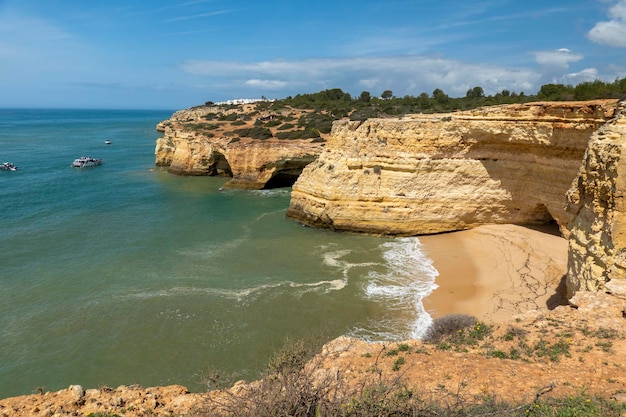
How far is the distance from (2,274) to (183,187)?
18961mm

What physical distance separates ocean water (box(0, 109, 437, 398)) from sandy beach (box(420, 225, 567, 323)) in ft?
3.06

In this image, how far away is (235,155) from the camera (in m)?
35.4

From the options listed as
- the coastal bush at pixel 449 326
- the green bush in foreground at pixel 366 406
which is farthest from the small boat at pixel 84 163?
the green bush in foreground at pixel 366 406

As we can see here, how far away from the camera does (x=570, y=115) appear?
1642 centimetres

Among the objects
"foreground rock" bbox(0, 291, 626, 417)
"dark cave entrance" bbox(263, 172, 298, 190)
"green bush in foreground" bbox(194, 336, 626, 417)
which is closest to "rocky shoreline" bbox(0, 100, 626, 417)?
"foreground rock" bbox(0, 291, 626, 417)

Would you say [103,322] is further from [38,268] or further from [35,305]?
[38,268]

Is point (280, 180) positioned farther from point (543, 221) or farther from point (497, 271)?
point (497, 271)

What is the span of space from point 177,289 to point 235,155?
2073 centimetres

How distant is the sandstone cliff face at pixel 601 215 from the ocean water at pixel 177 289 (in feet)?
16.6

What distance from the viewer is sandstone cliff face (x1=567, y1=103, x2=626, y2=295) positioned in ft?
34.3

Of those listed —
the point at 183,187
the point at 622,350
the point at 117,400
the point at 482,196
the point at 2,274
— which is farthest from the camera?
the point at 183,187

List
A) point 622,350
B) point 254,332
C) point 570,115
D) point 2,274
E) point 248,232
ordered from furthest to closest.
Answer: point 248,232
point 2,274
point 570,115
point 254,332
point 622,350

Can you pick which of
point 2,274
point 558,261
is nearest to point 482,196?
point 558,261

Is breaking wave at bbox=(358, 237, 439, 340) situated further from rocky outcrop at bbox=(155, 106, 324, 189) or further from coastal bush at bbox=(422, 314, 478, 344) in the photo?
rocky outcrop at bbox=(155, 106, 324, 189)
